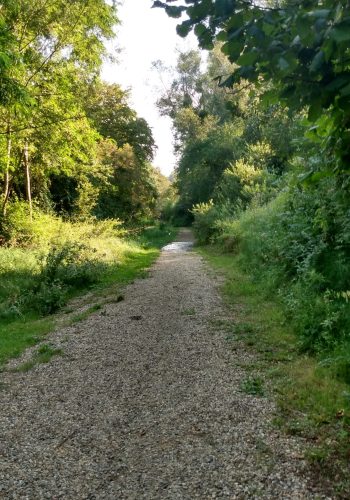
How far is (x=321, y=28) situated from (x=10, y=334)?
7532mm

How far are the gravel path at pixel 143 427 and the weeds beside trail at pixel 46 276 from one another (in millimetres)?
1162

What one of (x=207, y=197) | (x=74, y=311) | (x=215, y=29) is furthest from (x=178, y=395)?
(x=207, y=197)

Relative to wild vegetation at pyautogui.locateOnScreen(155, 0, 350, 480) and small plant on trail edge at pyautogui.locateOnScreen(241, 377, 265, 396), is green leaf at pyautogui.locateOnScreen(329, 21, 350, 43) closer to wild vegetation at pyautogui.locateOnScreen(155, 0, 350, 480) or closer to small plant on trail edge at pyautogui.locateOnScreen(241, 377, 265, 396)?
wild vegetation at pyautogui.locateOnScreen(155, 0, 350, 480)

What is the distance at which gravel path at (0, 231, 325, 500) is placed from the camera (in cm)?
342

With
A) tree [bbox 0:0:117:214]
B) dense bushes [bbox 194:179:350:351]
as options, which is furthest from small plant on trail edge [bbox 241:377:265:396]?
tree [bbox 0:0:117:214]

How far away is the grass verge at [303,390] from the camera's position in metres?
3.60

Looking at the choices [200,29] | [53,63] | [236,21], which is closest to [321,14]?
[236,21]

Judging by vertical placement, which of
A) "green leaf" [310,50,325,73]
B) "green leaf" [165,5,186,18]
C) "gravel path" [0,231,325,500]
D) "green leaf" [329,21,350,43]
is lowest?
"gravel path" [0,231,325,500]

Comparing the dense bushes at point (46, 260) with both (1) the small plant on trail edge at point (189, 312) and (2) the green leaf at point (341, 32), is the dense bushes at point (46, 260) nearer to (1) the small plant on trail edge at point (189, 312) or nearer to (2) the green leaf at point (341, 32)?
(1) the small plant on trail edge at point (189, 312)

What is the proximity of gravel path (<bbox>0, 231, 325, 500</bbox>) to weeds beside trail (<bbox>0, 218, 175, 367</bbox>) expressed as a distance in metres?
1.16

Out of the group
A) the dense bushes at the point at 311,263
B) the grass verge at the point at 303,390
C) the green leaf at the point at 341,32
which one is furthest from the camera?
the dense bushes at the point at 311,263

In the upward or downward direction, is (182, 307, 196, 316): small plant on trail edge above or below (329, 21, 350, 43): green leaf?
below

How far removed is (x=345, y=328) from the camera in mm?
5945

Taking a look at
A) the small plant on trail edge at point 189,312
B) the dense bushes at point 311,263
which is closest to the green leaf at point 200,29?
the dense bushes at point 311,263
